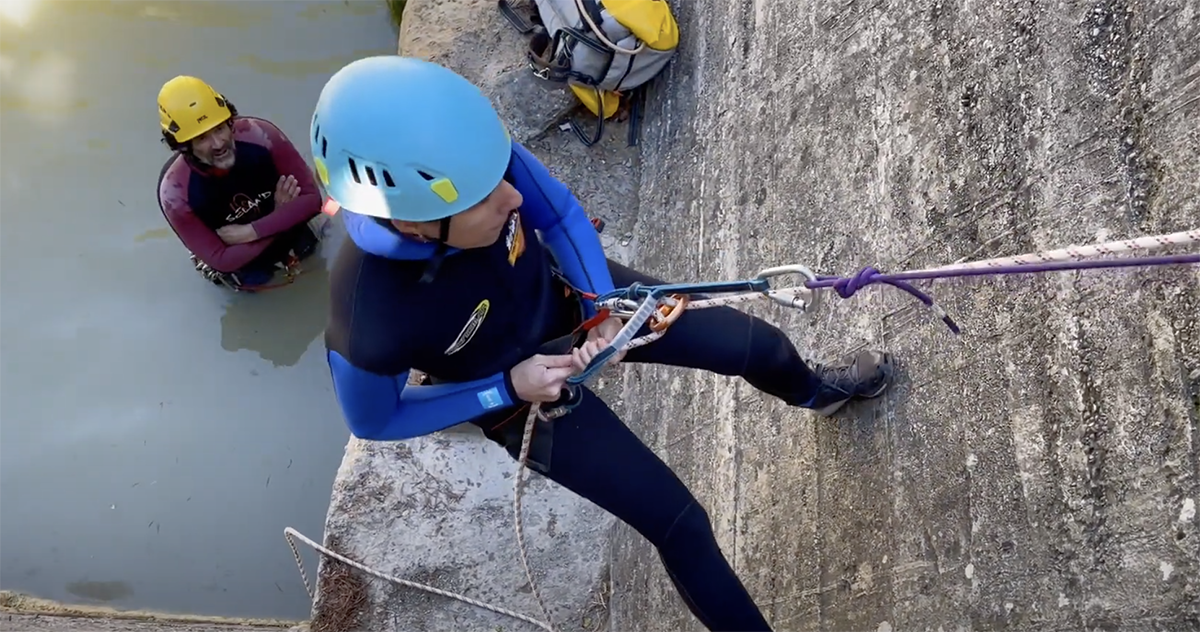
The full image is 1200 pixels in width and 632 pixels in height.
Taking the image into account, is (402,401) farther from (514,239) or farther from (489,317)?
(514,239)

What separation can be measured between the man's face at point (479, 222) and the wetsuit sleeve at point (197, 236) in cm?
239

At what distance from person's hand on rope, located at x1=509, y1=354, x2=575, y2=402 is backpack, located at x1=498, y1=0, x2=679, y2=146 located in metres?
2.02

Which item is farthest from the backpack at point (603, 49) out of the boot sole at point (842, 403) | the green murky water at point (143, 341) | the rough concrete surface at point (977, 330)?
the boot sole at point (842, 403)

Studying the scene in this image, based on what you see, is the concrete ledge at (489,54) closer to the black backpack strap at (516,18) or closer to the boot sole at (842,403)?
the black backpack strap at (516,18)

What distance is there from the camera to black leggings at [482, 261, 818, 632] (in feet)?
5.88

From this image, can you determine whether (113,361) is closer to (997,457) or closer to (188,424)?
(188,424)

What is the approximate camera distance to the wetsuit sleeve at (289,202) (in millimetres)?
3592

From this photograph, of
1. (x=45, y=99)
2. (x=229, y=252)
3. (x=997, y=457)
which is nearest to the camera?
(x=997, y=457)

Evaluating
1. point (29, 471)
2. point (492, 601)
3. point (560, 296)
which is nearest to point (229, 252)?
point (29, 471)

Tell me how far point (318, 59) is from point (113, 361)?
188 cm

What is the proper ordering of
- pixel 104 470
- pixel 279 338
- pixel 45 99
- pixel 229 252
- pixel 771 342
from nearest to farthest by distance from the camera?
pixel 771 342
pixel 229 252
pixel 104 470
pixel 279 338
pixel 45 99

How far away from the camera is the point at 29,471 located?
12.7ft

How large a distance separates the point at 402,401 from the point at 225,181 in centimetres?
220

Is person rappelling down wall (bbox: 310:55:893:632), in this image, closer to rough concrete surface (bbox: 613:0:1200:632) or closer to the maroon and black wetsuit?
rough concrete surface (bbox: 613:0:1200:632)
